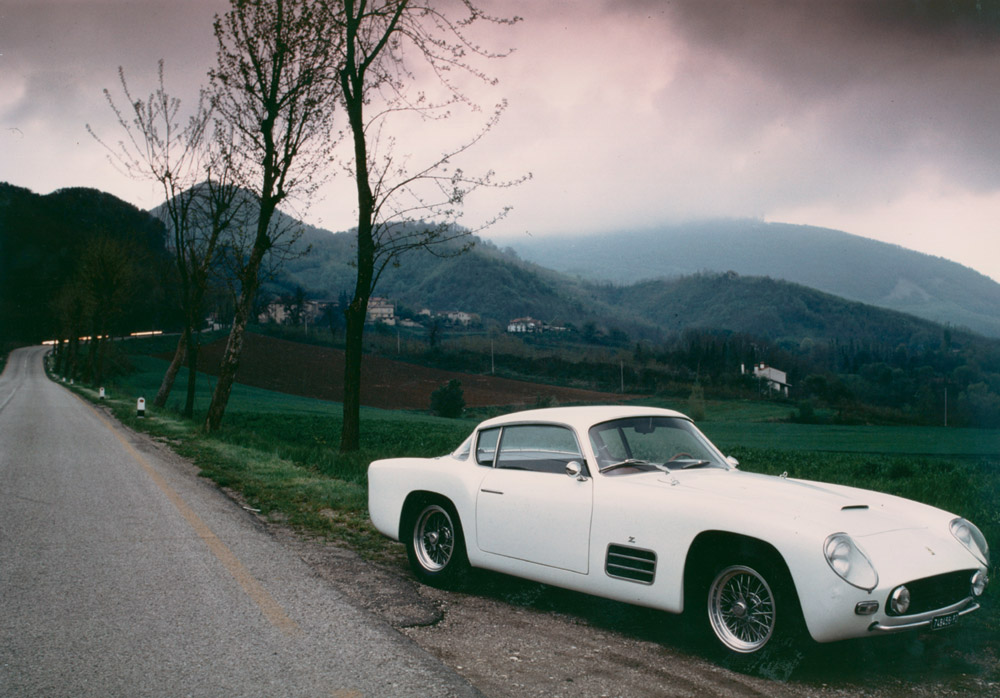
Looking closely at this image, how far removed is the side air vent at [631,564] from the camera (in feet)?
14.0

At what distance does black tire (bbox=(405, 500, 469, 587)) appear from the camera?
5.56 meters

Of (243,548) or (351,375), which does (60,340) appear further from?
(243,548)

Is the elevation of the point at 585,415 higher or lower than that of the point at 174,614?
higher

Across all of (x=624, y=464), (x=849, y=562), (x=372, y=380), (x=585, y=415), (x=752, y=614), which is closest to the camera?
(x=849, y=562)

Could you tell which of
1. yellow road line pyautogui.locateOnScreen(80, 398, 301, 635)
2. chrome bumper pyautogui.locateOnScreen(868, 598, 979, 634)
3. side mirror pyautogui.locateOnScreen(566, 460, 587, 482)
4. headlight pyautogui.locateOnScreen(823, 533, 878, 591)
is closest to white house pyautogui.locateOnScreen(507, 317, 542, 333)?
yellow road line pyautogui.locateOnScreen(80, 398, 301, 635)

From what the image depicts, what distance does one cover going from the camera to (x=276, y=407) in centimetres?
4962

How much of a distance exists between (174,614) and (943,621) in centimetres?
446

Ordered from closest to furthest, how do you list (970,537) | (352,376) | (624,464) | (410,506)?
(970,537)
(624,464)
(410,506)
(352,376)

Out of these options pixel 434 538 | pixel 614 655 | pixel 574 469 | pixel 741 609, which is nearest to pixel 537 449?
pixel 574 469

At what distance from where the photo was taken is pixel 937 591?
391 centimetres

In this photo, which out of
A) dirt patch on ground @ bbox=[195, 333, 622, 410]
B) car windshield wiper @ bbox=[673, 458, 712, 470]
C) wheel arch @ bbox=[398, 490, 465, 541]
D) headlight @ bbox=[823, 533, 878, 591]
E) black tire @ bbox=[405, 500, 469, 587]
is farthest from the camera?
dirt patch on ground @ bbox=[195, 333, 622, 410]

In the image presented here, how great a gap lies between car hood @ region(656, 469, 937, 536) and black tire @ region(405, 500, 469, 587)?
5.71 feet

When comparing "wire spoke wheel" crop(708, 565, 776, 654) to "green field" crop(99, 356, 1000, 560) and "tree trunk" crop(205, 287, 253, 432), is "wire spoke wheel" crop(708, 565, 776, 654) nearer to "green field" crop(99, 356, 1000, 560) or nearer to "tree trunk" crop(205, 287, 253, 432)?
"green field" crop(99, 356, 1000, 560)

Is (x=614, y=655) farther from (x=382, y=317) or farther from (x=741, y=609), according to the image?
(x=382, y=317)
